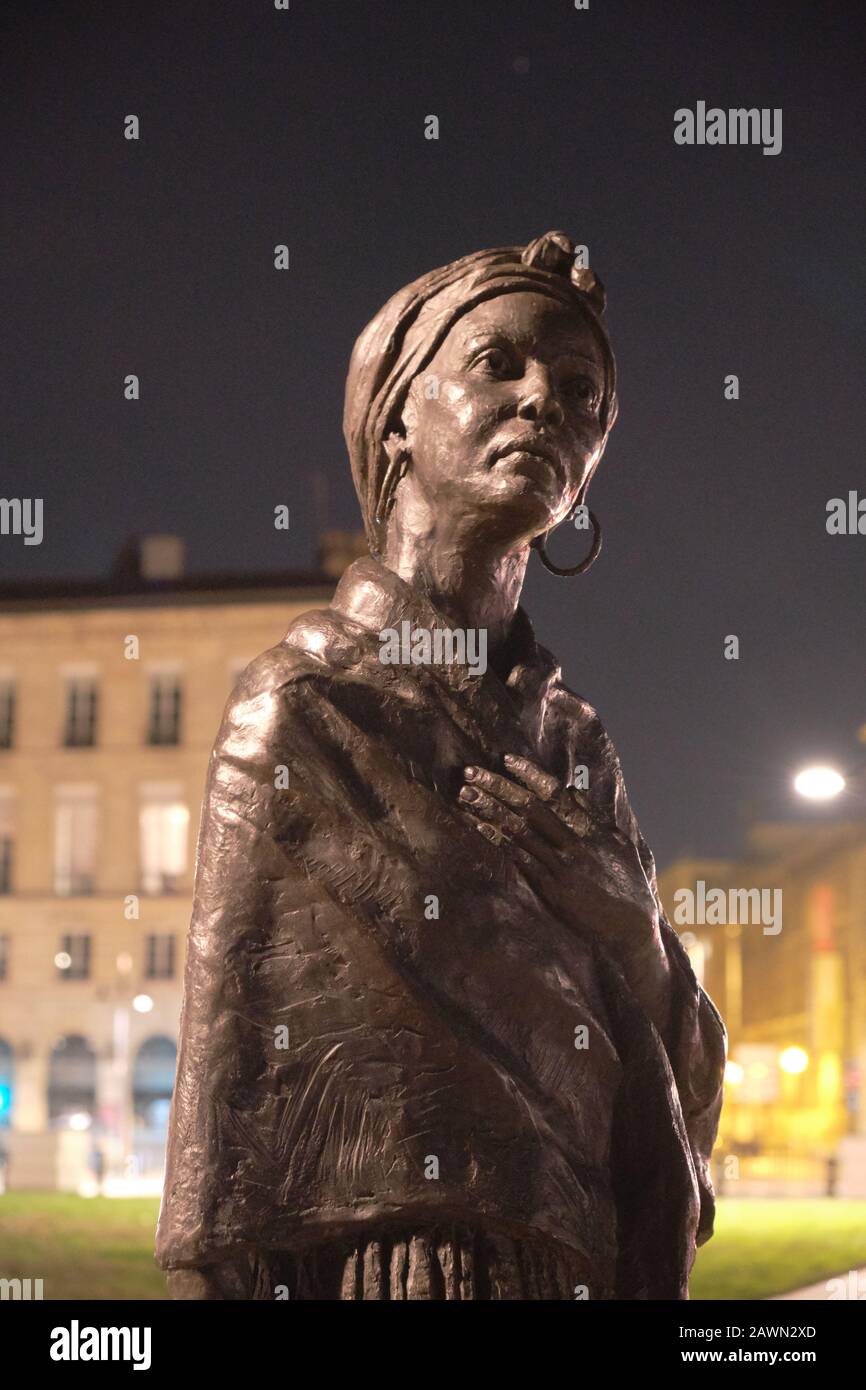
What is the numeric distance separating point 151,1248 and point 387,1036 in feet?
42.2

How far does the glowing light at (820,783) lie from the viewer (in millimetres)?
10914

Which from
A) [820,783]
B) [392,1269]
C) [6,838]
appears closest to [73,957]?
[6,838]

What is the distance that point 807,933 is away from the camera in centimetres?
7188

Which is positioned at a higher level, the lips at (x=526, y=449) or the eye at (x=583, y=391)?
the eye at (x=583, y=391)

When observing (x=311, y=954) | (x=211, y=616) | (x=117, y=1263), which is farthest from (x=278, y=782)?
(x=211, y=616)

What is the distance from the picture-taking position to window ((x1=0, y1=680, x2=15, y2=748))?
54.2m

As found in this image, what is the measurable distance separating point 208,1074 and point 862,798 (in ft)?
27.9

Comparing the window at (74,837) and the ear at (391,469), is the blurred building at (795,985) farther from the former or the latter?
the ear at (391,469)

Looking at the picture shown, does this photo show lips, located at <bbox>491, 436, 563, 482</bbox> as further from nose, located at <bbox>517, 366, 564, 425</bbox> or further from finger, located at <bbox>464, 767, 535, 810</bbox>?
finger, located at <bbox>464, 767, 535, 810</bbox>

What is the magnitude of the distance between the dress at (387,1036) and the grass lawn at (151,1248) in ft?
26.7

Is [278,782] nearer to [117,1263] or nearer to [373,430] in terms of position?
[373,430]

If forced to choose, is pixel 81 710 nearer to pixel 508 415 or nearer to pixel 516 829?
pixel 508 415

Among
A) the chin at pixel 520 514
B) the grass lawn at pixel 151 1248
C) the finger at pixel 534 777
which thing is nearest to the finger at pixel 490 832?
the finger at pixel 534 777

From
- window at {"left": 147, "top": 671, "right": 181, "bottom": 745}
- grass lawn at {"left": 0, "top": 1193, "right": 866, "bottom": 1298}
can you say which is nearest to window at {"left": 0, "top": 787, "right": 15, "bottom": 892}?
window at {"left": 147, "top": 671, "right": 181, "bottom": 745}
